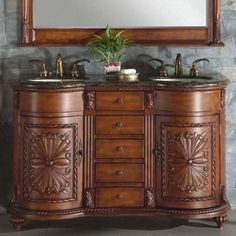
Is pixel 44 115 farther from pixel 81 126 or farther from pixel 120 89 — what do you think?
pixel 120 89

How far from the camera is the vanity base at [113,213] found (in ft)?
11.9

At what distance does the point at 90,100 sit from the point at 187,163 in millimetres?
711

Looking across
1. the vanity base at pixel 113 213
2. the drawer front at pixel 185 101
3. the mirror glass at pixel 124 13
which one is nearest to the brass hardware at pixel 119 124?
the drawer front at pixel 185 101

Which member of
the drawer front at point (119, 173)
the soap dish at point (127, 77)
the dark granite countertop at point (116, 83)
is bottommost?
the drawer front at point (119, 173)

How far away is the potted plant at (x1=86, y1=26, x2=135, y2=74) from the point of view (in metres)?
3.93

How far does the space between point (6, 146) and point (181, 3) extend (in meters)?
1.58

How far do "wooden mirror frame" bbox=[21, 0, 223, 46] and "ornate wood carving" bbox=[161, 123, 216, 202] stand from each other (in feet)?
2.38

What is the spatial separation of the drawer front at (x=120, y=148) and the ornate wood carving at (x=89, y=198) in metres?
0.24

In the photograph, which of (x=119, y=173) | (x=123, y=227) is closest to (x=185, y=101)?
(x=119, y=173)

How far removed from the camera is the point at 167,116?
3.62 m

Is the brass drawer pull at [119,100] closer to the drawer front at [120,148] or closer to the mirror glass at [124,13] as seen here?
the drawer front at [120,148]

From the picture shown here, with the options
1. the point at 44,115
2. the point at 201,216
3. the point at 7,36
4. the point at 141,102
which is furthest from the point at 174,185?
the point at 7,36

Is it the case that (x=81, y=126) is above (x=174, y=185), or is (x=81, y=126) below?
above

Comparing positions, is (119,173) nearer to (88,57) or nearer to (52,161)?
(52,161)
